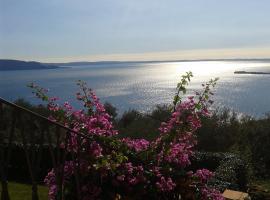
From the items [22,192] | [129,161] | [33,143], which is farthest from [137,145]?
[22,192]

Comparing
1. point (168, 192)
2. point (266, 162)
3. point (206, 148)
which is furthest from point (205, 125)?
point (168, 192)

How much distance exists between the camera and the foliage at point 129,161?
3904 mm

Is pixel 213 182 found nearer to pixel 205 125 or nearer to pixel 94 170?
pixel 94 170

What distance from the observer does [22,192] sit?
39.3ft

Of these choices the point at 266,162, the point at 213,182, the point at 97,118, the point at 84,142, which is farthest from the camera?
the point at 266,162

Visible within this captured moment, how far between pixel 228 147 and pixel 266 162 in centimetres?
284

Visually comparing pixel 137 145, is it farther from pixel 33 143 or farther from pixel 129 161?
pixel 33 143

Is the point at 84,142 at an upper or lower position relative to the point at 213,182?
upper

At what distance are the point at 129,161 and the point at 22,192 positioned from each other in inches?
334

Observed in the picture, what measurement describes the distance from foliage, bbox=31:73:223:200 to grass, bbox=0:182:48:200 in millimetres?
6646

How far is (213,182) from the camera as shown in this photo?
8.47 m

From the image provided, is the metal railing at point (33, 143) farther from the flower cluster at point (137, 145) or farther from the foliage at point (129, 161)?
the flower cluster at point (137, 145)

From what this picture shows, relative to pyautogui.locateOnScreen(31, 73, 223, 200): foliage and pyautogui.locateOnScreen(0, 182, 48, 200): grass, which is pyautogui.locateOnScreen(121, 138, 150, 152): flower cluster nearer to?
pyautogui.locateOnScreen(31, 73, 223, 200): foliage

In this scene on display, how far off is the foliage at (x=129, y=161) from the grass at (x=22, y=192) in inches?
262
